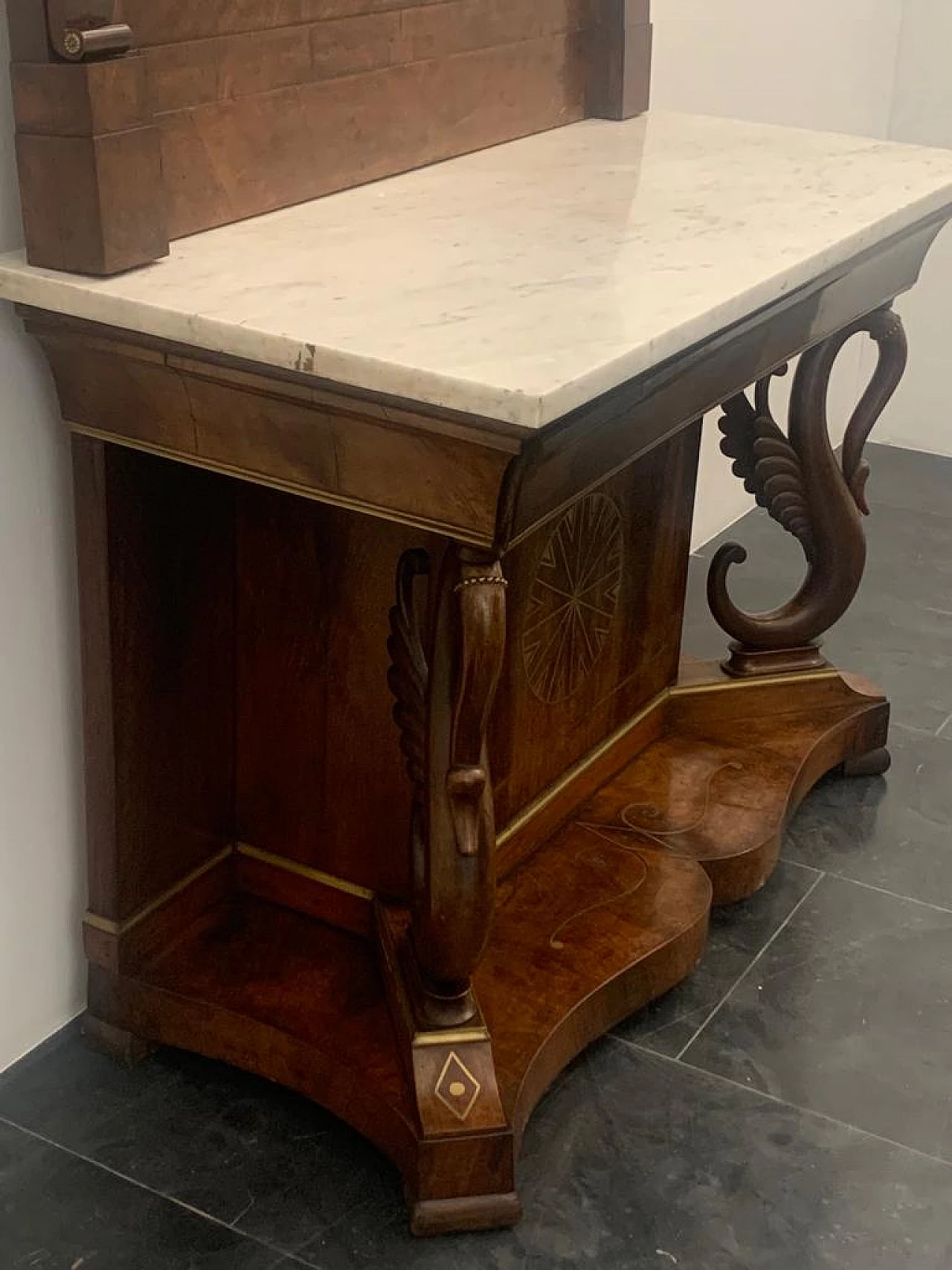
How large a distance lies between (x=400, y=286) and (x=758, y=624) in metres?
1.19

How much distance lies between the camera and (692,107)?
2904mm

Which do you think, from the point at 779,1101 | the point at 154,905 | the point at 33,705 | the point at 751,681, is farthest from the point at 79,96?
the point at 751,681

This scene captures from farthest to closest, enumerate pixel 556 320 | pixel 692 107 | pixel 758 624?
pixel 692 107 < pixel 758 624 < pixel 556 320

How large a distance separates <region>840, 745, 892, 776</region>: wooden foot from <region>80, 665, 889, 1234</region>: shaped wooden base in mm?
200

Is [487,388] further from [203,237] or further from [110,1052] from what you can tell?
[110,1052]

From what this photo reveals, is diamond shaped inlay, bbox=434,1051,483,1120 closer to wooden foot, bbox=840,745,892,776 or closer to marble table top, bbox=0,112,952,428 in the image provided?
marble table top, bbox=0,112,952,428

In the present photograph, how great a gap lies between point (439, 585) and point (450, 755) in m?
0.17

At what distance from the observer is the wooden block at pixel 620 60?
7.27 ft

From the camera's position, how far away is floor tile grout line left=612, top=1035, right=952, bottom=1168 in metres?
1.78

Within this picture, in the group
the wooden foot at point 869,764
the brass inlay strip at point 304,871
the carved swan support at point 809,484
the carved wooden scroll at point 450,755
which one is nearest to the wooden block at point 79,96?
the carved wooden scroll at point 450,755

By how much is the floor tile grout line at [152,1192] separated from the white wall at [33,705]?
10 cm

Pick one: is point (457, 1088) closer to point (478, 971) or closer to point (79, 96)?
point (478, 971)

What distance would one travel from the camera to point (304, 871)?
193 cm

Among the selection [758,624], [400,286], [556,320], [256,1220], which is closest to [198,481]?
[400,286]
